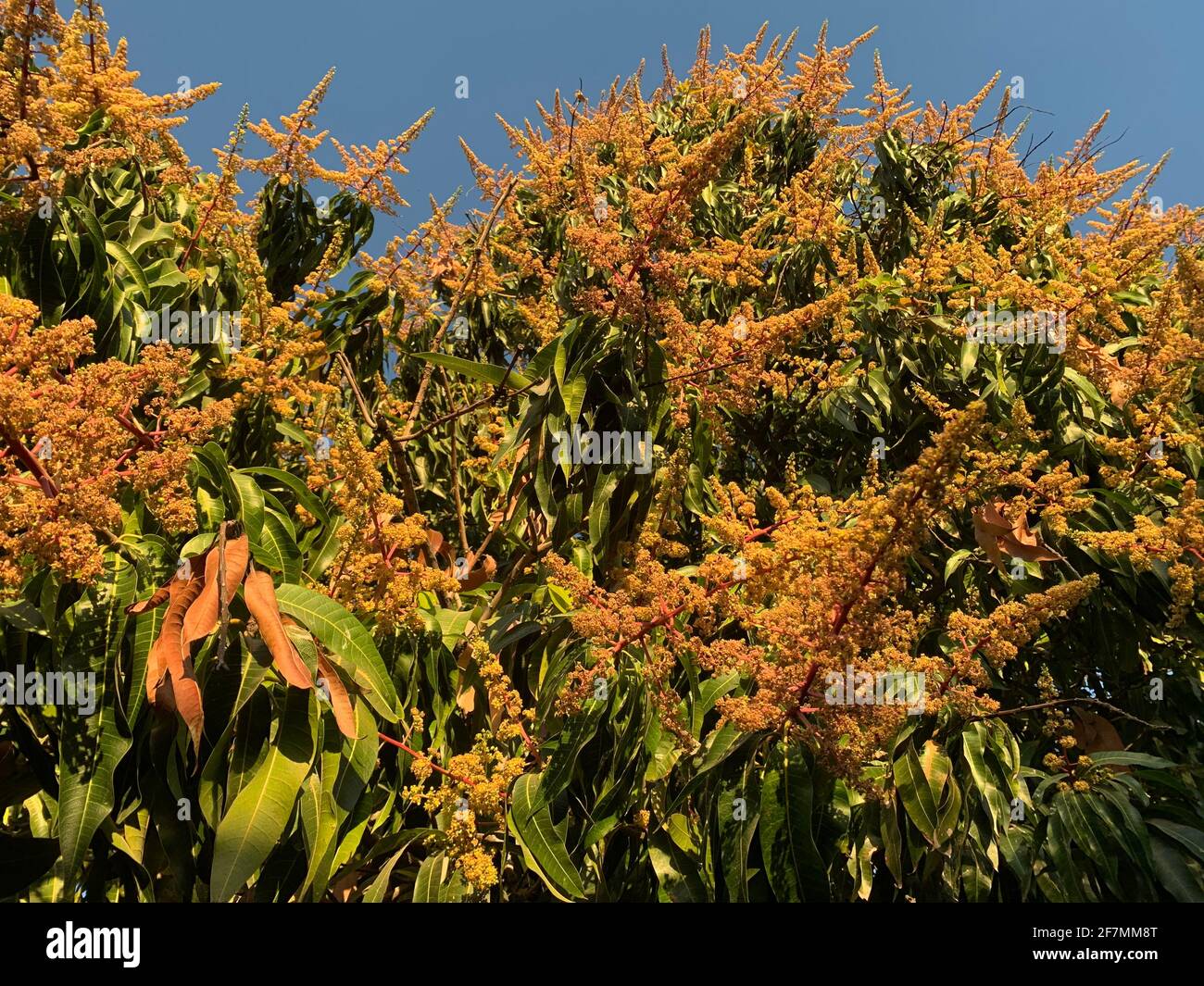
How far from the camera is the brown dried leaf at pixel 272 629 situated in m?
1.88

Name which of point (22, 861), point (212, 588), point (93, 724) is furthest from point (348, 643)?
point (22, 861)

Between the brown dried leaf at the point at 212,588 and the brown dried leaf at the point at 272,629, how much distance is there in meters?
0.04

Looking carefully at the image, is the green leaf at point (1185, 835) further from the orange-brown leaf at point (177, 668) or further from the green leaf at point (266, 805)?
the orange-brown leaf at point (177, 668)

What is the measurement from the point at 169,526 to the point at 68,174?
1524 millimetres

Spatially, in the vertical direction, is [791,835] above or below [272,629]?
below

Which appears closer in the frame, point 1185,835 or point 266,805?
point 266,805

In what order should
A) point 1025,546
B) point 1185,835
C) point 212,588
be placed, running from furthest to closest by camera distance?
1. point 1025,546
2. point 1185,835
3. point 212,588

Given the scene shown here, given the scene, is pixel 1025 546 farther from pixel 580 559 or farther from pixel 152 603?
pixel 152 603

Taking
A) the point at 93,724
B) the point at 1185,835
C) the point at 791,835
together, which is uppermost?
the point at 93,724

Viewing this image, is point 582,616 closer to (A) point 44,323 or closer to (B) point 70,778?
(B) point 70,778

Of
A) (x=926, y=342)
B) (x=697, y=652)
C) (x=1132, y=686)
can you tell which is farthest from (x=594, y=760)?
(x=926, y=342)

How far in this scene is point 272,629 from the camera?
1.94 m

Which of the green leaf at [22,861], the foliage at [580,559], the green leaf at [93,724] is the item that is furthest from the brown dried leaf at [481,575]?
the green leaf at [22,861]

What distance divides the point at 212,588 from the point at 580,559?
49.6 inches
